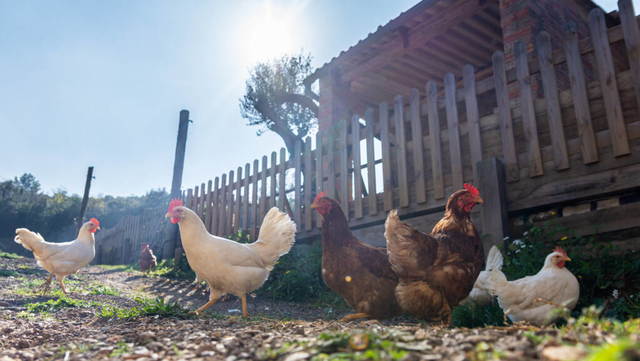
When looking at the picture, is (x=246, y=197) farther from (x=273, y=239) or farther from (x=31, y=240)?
(x=273, y=239)

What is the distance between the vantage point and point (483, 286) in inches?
169

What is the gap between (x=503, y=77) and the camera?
5.21 m

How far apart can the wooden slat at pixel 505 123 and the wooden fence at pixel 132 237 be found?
509 inches

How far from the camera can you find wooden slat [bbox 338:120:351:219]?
6.96 metres

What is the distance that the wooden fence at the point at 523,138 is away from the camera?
168 inches

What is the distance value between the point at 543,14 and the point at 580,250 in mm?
4830

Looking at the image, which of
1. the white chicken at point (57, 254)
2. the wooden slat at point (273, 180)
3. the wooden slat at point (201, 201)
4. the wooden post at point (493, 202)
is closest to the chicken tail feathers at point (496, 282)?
the wooden post at point (493, 202)

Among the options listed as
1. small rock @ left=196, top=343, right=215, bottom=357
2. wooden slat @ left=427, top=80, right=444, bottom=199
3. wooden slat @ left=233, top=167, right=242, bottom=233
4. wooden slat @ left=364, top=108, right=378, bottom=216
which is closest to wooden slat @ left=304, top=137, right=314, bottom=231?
wooden slat @ left=364, top=108, right=378, bottom=216

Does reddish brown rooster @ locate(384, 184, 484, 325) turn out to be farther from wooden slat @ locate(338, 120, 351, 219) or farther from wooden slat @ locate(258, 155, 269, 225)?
wooden slat @ locate(258, 155, 269, 225)

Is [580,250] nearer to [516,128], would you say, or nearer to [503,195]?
[503,195]

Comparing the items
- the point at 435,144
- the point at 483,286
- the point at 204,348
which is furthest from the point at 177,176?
the point at 204,348

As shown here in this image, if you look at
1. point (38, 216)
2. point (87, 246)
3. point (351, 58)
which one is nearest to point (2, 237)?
point (38, 216)

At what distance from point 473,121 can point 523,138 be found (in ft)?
2.13

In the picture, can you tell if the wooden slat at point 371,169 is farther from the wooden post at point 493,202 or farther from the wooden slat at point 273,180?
the wooden slat at point 273,180
